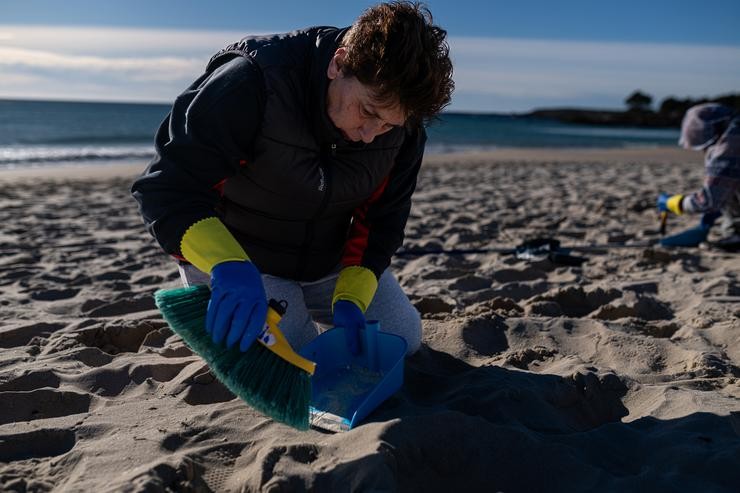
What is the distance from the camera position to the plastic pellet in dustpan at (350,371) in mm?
2070

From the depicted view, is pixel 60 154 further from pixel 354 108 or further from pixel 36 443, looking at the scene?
pixel 354 108

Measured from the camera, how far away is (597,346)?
8.61 ft

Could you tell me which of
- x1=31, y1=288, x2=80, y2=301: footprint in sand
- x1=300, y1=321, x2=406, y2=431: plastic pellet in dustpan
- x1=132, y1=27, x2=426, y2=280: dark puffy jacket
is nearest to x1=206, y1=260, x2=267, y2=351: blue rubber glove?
x1=132, y1=27, x2=426, y2=280: dark puffy jacket

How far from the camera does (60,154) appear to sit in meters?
13.3

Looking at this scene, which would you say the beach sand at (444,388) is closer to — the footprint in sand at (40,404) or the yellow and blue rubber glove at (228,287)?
the footprint in sand at (40,404)

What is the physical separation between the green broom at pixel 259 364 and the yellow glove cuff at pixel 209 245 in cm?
10

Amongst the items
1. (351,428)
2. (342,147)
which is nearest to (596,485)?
(351,428)

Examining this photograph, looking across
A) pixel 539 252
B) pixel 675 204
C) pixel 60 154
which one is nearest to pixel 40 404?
pixel 539 252

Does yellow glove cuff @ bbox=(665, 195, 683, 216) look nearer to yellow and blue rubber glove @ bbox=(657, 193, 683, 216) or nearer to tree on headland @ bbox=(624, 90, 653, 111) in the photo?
yellow and blue rubber glove @ bbox=(657, 193, 683, 216)

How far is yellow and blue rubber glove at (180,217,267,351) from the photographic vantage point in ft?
5.60

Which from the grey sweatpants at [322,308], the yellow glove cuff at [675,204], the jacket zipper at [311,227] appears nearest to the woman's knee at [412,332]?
the grey sweatpants at [322,308]

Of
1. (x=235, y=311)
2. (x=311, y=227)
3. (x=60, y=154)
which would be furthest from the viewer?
(x=60, y=154)

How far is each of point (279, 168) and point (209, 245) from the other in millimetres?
407

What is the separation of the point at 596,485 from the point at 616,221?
421 centimetres
